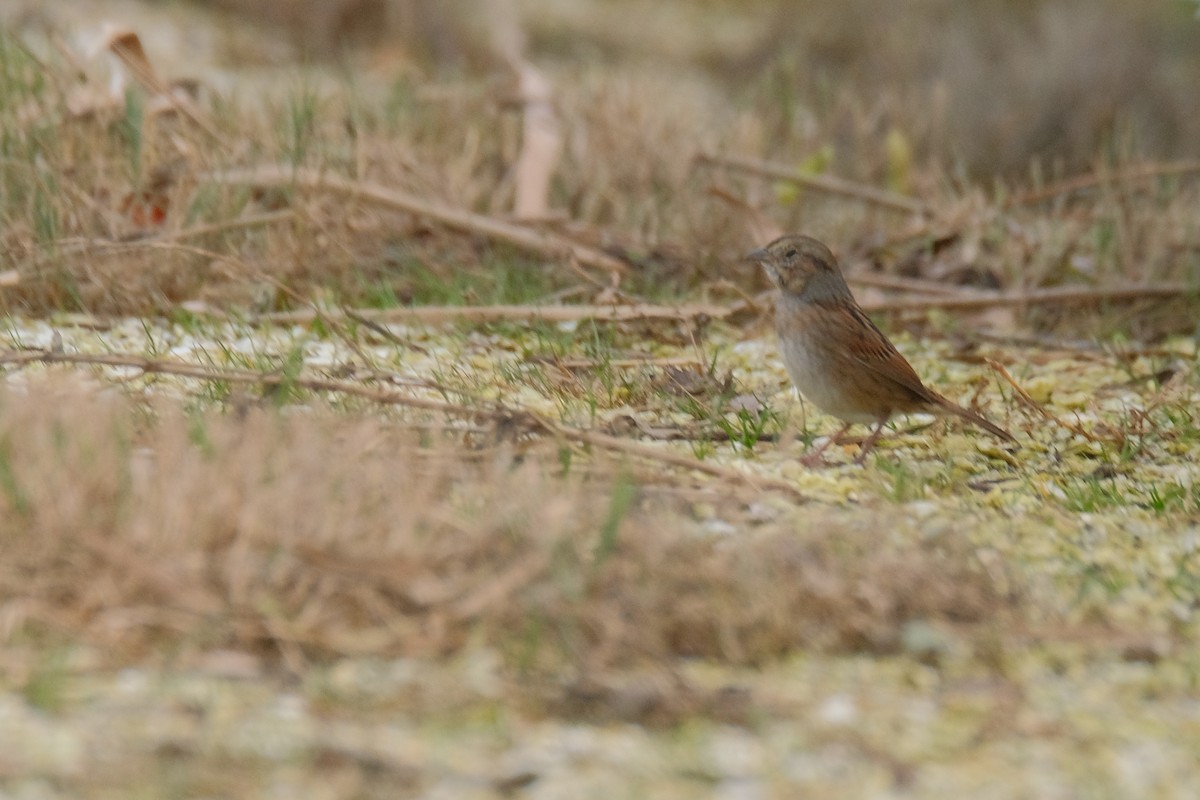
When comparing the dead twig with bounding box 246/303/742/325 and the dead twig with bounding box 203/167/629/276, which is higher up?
the dead twig with bounding box 203/167/629/276

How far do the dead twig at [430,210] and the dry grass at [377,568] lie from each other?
2.73 meters

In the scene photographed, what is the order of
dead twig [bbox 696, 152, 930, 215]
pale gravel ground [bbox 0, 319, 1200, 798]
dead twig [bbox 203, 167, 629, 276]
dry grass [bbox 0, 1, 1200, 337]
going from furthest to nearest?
1. dead twig [bbox 696, 152, 930, 215]
2. dead twig [bbox 203, 167, 629, 276]
3. dry grass [bbox 0, 1, 1200, 337]
4. pale gravel ground [bbox 0, 319, 1200, 798]

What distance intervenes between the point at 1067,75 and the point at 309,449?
8.93m

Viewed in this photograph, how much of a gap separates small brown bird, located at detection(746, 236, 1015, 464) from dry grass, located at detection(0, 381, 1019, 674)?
1.33 meters

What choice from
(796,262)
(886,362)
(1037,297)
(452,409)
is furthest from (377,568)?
(1037,297)

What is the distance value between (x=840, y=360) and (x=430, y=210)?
77.0 inches

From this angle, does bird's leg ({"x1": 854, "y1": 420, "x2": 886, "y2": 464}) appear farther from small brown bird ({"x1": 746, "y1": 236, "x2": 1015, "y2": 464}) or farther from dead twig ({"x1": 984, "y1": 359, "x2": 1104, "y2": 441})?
dead twig ({"x1": 984, "y1": 359, "x2": 1104, "y2": 441})

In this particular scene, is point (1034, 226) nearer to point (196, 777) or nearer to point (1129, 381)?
point (1129, 381)

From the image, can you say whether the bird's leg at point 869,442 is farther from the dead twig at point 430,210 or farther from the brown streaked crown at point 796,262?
the dead twig at point 430,210

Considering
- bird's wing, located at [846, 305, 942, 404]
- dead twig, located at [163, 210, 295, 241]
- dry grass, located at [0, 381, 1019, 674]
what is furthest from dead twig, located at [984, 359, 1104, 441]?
dead twig, located at [163, 210, 295, 241]

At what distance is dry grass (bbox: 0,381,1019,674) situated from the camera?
9.23 feet

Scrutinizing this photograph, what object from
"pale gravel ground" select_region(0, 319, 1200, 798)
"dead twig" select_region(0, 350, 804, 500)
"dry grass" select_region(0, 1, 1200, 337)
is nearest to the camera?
"pale gravel ground" select_region(0, 319, 1200, 798)

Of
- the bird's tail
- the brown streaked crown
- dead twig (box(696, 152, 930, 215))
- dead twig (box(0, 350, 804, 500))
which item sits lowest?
the bird's tail

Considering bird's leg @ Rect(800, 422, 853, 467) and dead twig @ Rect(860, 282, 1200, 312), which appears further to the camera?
dead twig @ Rect(860, 282, 1200, 312)
